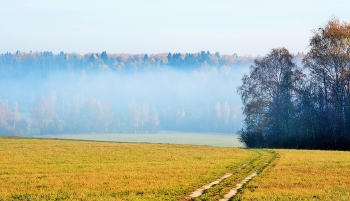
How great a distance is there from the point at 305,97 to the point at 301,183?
46269 millimetres

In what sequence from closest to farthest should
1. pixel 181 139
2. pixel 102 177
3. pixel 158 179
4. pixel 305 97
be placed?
1. pixel 158 179
2. pixel 102 177
3. pixel 305 97
4. pixel 181 139

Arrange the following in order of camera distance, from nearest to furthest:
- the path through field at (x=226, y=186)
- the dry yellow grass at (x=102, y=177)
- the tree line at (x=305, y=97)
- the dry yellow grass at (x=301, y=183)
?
the path through field at (x=226, y=186) → the dry yellow grass at (x=301, y=183) → the dry yellow grass at (x=102, y=177) → the tree line at (x=305, y=97)

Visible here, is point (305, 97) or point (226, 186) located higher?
point (305, 97)

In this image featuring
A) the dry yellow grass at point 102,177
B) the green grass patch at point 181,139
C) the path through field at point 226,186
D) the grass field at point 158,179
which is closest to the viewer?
the path through field at point 226,186

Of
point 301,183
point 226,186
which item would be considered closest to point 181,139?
point 301,183

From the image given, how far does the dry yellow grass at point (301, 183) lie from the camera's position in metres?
20.6

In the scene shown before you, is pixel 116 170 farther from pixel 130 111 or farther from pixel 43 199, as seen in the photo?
pixel 130 111

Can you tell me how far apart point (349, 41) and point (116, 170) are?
44874 mm

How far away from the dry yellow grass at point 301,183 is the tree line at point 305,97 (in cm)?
3313

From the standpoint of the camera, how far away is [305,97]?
69312 millimetres

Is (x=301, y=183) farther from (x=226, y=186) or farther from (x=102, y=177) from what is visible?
(x=102, y=177)

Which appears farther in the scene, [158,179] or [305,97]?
[305,97]

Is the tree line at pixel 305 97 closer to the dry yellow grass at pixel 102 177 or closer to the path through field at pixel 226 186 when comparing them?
the dry yellow grass at pixel 102 177

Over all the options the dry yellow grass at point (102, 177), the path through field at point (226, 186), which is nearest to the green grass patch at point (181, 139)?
the dry yellow grass at point (102, 177)
